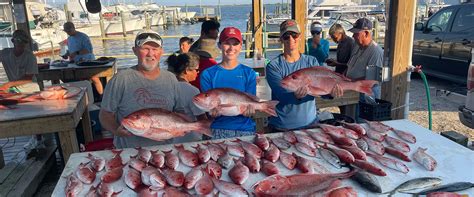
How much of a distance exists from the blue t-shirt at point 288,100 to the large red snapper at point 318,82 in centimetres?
34

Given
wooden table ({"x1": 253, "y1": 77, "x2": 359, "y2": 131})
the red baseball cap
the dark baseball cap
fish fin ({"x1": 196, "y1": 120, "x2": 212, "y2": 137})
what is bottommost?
wooden table ({"x1": 253, "y1": 77, "x2": 359, "y2": 131})

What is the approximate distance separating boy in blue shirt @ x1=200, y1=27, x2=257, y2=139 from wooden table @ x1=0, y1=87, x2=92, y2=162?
146cm

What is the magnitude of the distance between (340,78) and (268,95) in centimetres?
167

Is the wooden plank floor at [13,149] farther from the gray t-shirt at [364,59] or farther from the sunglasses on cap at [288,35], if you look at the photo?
the gray t-shirt at [364,59]

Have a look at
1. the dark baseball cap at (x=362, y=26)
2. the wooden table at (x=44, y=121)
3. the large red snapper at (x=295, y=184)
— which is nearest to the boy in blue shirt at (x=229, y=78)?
the large red snapper at (x=295, y=184)

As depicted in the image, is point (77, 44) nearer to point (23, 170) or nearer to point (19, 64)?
point (19, 64)

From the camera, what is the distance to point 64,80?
7625 mm

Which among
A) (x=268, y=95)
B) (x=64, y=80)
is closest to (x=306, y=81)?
(x=268, y=95)

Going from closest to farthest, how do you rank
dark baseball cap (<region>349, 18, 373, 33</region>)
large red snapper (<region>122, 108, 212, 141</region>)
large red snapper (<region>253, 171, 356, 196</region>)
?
large red snapper (<region>253, 171, 356, 196</region>) → large red snapper (<region>122, 108, 212, 141</region>) → dark baseball cap (<region>349, 18, 373, 33</region>)

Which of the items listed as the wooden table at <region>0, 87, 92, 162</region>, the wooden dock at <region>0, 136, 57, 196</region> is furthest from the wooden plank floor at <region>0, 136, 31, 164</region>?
the wooden table at <region>0, 87, 92, 162</region>

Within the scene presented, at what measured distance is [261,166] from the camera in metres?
2.29

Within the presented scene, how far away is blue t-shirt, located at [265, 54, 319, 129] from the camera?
3.24 metres

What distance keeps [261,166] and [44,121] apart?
2.27m

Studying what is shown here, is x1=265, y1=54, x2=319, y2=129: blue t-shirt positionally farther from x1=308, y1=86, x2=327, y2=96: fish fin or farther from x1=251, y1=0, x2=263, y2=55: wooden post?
x1=251, y1=0, x2=263, y2=55: wooden post
